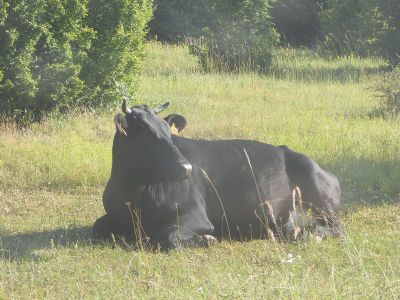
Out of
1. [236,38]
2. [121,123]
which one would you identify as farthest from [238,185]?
[236,38]

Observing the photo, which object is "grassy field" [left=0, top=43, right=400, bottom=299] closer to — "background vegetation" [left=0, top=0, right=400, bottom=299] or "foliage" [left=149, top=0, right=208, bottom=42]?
"background vegetation" [left=0, top=0, right=400, bottom=299]

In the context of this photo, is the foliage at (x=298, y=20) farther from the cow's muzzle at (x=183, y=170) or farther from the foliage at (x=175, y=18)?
the cow's muzzle at (x=183, y=170)

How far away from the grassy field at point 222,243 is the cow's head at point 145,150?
752mm

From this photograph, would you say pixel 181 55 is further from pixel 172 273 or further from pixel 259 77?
pixel 172 273

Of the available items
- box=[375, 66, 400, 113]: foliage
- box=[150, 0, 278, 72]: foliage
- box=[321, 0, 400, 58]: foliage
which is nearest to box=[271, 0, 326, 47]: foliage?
box=[321, 0, 400, 58]: foliage

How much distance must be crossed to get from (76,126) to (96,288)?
711 cm

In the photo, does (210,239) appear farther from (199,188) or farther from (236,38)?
(236,38)

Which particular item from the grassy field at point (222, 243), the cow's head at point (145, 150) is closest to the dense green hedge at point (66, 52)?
the grassy field at point (222, 243)

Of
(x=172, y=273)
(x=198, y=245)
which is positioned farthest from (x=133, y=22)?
(x=172, y=273)

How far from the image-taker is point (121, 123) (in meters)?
7.54

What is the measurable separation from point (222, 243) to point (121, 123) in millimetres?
1580

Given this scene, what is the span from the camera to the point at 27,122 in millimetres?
12984

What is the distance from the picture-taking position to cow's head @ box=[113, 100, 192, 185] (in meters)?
7.33

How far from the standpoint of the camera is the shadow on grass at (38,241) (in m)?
7.35
